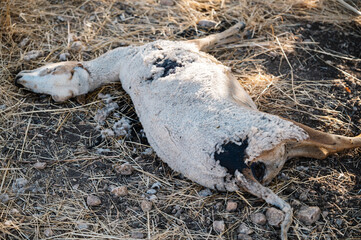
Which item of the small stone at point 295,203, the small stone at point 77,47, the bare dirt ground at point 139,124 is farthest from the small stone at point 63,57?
the small stone at point 295,203

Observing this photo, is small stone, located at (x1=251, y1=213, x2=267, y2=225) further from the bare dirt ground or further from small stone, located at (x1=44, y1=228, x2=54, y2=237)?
small stone, located at (x1=44, y1=228, x2=54, y2=237)

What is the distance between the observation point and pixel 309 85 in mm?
3812

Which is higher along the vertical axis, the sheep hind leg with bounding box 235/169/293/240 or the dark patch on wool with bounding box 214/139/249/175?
the dark patch on wool with bounding box 214/139/249/175

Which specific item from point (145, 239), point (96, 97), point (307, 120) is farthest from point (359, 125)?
point (96, 97)

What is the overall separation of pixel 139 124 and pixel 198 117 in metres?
0.78

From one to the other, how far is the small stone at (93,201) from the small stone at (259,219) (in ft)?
3.30

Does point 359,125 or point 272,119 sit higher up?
point 272,119

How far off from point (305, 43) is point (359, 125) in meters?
1.09

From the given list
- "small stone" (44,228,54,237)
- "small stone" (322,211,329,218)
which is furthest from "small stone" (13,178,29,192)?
"small stone" (322,211,329,218)

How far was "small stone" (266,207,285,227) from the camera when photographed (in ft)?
8.68

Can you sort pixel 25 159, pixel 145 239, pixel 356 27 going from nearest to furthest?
pixel 145 239
pixel 25 159
pixel 356 27

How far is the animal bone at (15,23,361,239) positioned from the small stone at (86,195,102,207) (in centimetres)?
53

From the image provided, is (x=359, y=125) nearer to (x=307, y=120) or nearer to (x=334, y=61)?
(x=307, y=120)

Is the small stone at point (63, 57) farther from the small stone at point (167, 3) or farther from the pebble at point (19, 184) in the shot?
the pebble at point (19, 184)
